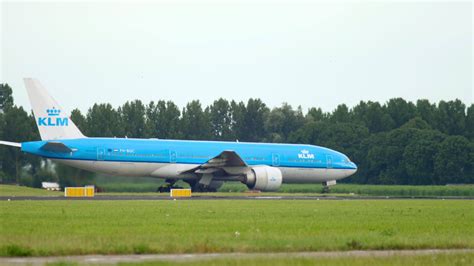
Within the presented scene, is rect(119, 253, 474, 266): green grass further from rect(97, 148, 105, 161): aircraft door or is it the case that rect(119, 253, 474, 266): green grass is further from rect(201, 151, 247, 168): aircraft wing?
rect(97, 148, 105, 161): aircraft door

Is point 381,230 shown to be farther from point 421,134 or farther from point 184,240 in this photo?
point 421,134

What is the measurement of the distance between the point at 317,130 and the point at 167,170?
42986 millimetres

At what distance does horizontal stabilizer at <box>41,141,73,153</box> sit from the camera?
5153 centimetres

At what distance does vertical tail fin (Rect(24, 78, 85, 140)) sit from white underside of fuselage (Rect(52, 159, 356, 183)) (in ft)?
6.28

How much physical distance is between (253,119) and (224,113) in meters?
3.69

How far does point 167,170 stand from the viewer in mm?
Result: 56625

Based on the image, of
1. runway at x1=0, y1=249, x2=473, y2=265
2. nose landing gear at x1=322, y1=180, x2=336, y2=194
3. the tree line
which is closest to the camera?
runway at x1=0, y1=249, x2=473, y2=265

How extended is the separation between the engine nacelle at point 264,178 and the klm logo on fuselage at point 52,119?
38.7 ft

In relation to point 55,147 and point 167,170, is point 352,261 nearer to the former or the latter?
point 55,147

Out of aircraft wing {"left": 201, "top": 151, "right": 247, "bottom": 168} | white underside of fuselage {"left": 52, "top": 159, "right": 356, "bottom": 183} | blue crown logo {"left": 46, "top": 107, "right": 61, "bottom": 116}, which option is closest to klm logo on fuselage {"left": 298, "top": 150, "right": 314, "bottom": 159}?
white underside of fuselage {"left": 52, "top": 159, "right": 356, "bottom": 183}

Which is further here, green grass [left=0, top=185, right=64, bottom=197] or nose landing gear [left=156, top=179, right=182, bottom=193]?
nose landing gear [left=156, top=179, right=182, bottom=193]

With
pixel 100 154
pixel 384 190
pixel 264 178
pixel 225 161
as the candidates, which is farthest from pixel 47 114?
pixel 384 190

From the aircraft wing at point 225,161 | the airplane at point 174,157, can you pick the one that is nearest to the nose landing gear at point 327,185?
the airplane at point 174,157

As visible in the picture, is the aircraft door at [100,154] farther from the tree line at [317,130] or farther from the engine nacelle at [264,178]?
the engine nacelle at [264,178]
